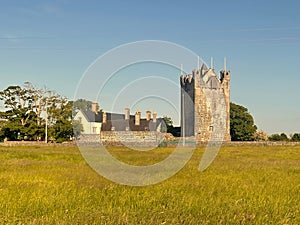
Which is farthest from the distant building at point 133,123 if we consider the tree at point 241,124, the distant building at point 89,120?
the tree at point 241,124

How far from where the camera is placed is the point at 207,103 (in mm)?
102125

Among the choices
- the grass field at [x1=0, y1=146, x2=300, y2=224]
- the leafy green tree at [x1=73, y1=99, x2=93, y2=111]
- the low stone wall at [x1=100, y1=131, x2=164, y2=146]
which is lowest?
the grass field at [x1=0, y1=146, x2=300, y2=224]

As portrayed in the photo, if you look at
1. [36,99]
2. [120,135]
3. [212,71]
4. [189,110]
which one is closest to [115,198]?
[36,99]

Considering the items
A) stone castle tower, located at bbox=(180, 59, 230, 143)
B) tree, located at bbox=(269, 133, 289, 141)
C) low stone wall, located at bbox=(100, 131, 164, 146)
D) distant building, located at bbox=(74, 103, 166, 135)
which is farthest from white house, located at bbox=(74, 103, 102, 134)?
tree, located at bbox=(269, 133, 289, 141)

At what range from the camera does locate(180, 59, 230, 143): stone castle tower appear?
317ft

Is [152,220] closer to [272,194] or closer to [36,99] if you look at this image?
[272,194]

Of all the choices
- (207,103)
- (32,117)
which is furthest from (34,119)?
(207,103)

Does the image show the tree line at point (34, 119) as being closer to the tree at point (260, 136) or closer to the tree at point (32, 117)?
the tree at point (32, 117)

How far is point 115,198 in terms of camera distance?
1104 cm

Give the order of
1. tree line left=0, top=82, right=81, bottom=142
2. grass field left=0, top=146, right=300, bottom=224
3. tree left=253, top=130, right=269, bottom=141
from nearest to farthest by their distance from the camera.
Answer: grass field left=0, top=146, right=300, bottom=224
tree line left=0, top=82, right=81, bottom=142
tree left=253, top=130, right=269, bottom=141

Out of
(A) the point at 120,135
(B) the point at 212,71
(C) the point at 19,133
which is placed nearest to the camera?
(C) the point at 19,133

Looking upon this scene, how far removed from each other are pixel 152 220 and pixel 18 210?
129 inches

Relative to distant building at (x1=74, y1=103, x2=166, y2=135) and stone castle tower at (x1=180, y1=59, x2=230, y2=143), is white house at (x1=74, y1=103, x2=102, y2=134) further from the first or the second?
stone castle tower at (x1=180, y1=59, x2=230, y2=143)

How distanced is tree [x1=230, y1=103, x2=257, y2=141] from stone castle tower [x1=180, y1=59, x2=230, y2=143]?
9767 millimetres
